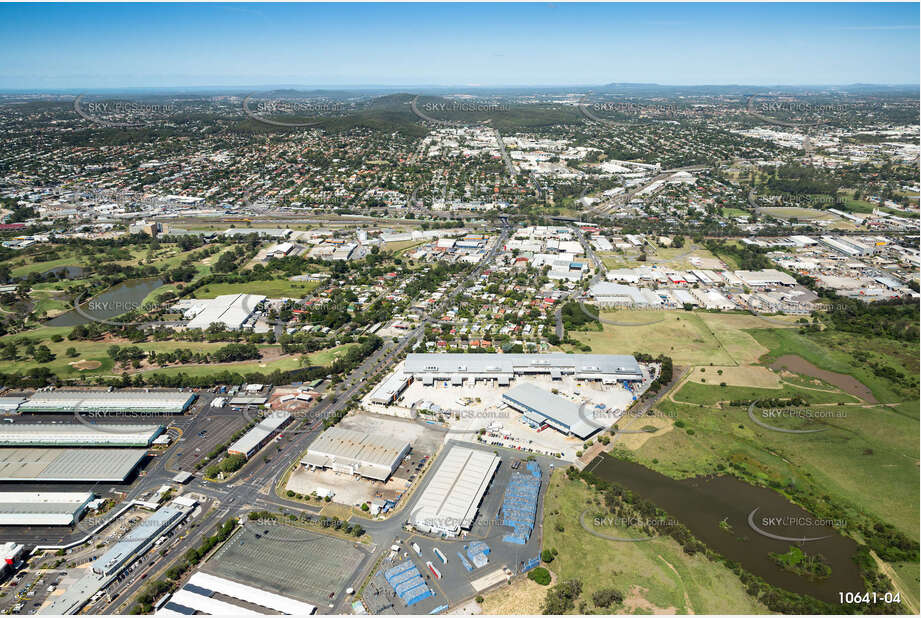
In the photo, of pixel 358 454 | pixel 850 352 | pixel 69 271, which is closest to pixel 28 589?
pixel 358 454

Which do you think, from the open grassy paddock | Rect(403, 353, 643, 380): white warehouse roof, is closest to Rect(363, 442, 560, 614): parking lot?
the open grassy paddock

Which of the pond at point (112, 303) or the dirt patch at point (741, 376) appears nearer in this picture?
the dirt patch at point (741, 376)

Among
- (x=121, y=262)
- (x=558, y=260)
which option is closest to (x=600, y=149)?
(x=558, y=260)

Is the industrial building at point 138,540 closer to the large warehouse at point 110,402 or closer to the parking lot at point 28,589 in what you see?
the parking lot at point 28,589

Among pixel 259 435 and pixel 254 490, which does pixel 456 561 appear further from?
pixel 259 435

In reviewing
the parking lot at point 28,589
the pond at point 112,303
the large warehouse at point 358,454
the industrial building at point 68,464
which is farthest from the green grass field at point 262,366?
the parking lot at point 28,589

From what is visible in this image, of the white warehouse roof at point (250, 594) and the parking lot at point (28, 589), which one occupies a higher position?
the white warehouse roof at point (250, 594)

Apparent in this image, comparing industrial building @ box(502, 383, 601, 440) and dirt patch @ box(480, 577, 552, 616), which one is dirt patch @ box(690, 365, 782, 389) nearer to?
industrial building @ box(502, 383, 601, 440)
